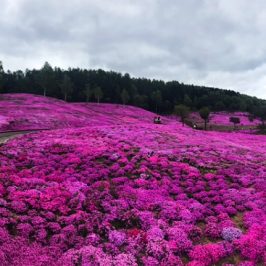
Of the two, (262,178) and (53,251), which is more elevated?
(262,178)

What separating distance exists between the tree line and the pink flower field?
92.6 m

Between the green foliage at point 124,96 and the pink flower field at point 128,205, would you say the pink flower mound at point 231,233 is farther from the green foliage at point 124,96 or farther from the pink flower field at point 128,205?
the green foliage at point 124,96

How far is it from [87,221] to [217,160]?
1647 cm

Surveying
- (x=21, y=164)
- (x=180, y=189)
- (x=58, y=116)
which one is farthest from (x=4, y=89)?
(x=180, y=189)

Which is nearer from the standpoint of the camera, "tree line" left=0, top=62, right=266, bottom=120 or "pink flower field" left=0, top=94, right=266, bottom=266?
"pink flower field" left=0, top=94, right=266, bottom=266

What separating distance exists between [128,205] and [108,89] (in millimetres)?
129361

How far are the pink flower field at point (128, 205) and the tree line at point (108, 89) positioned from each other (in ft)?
304

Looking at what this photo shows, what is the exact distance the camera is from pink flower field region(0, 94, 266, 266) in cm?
1277

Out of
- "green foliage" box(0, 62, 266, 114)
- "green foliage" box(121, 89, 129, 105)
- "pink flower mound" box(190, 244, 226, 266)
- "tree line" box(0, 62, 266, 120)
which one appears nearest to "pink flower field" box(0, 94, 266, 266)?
"pink flower mound" box(190, 244, 226, 266)

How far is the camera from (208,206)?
18016 mm

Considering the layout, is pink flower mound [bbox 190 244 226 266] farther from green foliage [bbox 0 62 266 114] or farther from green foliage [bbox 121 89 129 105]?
green foliage [bbox 121 89 129 105]

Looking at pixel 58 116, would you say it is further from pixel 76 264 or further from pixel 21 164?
pixel 76 264

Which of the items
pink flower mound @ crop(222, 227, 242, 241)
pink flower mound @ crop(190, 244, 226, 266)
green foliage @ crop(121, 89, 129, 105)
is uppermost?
green foliage @ crop(121, 89, 129, 105)

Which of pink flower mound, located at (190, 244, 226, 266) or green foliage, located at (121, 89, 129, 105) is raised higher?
green foliage, located at (121, 89, 129, 105)
